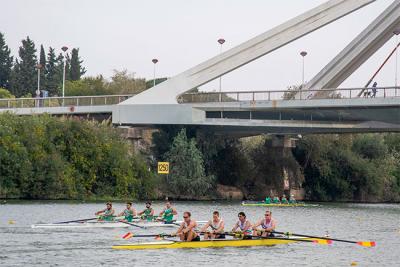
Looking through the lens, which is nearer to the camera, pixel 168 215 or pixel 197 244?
pixel 197 244

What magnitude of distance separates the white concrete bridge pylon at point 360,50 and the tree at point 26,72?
65.9 meters

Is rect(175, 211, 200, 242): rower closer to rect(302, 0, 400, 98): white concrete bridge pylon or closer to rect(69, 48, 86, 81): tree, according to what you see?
rect(302, 0, 400, 98): white concrete bridge pylon

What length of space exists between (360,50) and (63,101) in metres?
26.8

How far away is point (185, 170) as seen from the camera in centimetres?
8094

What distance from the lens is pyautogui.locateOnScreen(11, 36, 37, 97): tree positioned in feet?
459

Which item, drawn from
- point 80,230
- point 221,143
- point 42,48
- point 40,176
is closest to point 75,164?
point 40,176

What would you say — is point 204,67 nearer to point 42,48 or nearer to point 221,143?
point 221,143

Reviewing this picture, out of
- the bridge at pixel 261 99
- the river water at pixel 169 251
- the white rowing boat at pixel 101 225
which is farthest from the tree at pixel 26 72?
the white rowing boat at pixel 101 225

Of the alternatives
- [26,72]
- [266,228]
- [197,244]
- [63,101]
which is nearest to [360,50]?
[63,101]

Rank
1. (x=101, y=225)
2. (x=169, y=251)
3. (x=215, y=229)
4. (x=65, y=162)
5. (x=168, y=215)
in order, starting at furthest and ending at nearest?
1. (x=65, y=162)
2. (x=168, y=215)
3. (x=101, y=225)
4. (x=215, y=229)
5. (x=169, y=251)

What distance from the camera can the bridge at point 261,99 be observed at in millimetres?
77438

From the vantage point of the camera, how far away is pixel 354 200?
97.7 meters

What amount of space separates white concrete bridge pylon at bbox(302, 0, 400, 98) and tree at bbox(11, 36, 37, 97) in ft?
216

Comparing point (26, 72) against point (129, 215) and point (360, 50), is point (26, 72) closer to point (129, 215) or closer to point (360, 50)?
point (360, 50)
